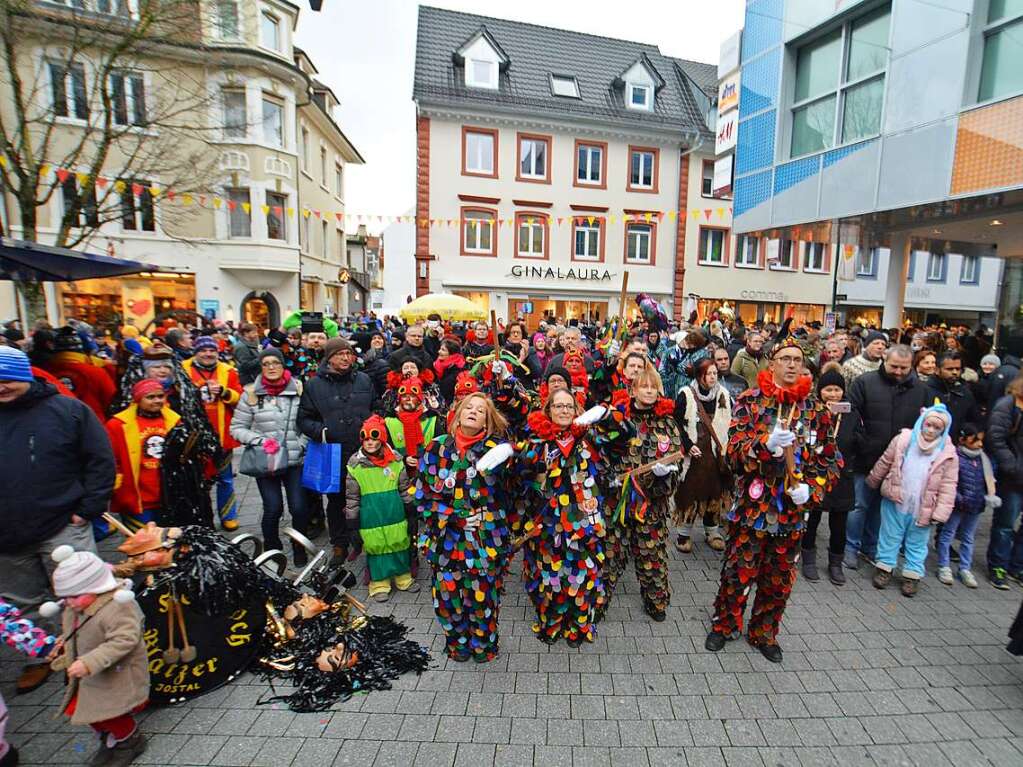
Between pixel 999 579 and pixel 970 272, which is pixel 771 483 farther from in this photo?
pixel 970 272

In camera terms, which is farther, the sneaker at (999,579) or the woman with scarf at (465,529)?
the sneaker at (999,579)

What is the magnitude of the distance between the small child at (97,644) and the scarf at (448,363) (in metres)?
4.58

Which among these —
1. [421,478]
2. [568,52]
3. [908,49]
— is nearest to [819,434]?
[421,478]

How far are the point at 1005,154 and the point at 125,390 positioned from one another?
12.3m

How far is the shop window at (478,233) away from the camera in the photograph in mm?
20578

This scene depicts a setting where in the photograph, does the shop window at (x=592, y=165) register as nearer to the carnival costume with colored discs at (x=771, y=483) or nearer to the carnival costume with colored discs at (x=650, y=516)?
the carnival costume with colored discs at (x=650, y=516)

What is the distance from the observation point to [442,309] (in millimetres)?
10648

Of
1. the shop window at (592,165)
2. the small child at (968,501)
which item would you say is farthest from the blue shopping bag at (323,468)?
the shop window at (592,165)

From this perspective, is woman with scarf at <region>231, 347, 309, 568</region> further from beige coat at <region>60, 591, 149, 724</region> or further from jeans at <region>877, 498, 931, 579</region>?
jeans at <region>877, 498, 931, 579</region>

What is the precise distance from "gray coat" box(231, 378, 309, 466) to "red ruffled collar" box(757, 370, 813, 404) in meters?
3.85

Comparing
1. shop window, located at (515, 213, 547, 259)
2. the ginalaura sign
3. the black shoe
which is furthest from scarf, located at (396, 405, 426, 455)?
shop window, located at (515, 213, 547, 259)

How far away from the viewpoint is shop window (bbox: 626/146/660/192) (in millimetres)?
22047

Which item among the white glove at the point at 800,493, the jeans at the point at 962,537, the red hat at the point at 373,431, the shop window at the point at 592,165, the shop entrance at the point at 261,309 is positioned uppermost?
the shop window at the point at 592,165

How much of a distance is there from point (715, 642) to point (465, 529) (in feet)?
6.43
